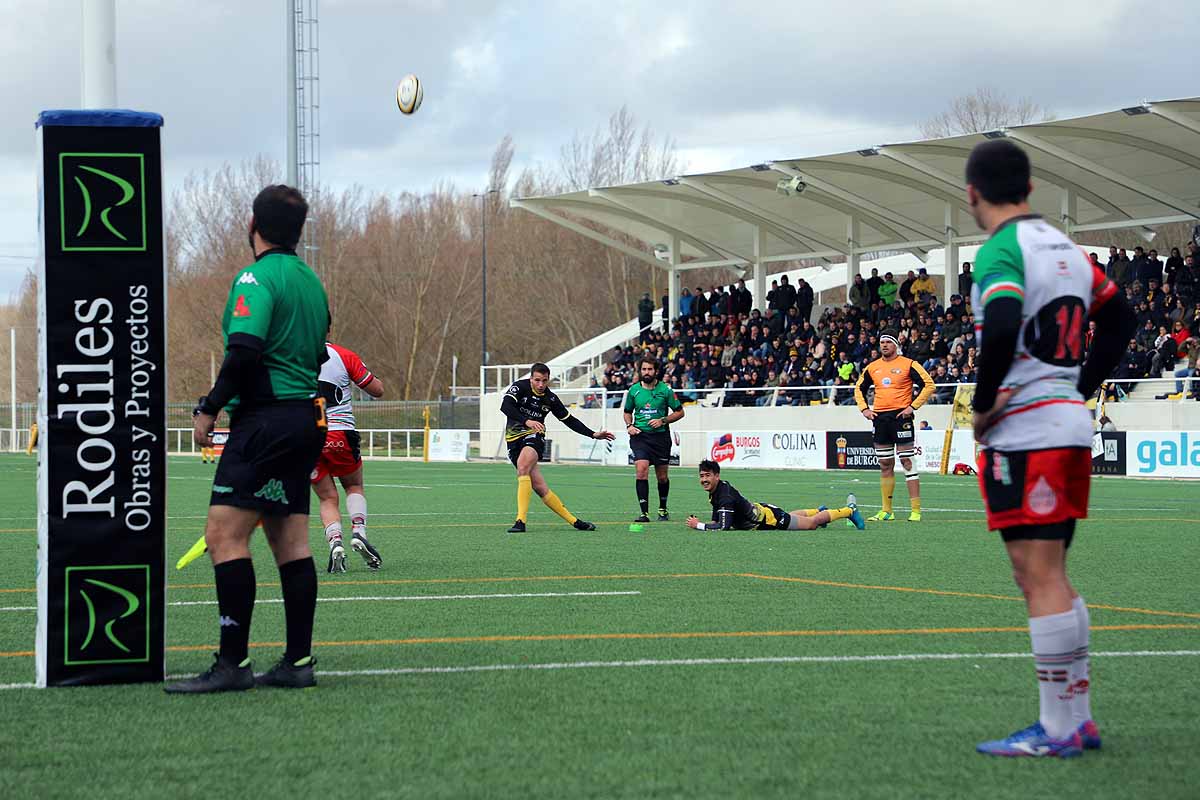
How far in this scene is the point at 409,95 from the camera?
31484 millimetres

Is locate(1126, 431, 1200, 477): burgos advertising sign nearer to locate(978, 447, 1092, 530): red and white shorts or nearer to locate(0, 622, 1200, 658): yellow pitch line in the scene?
locate(0, 622, 1200, 658): yellow pitch line

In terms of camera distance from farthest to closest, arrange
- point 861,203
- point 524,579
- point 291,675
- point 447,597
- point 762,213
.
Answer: point 762,213, point 861,203, point 524,579, point 447,597, point 291,675

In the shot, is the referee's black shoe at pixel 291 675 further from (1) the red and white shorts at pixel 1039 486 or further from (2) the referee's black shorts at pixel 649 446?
(2) the referee's black shorts at pixel 649 446

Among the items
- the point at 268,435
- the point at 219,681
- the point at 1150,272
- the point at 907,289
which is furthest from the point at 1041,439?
the point at 907,289

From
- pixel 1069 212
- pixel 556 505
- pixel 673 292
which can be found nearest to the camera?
pixel 556 505

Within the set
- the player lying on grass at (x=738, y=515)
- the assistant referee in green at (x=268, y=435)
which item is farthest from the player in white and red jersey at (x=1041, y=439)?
the player lying on grass at (x=738, y=515)

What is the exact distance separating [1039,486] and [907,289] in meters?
37.3

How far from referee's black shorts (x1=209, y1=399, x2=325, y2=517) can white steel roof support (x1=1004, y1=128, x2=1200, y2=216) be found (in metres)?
28.1

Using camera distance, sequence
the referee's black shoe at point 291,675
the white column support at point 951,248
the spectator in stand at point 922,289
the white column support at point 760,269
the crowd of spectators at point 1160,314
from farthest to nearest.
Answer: the white column support at point 760,269, the white column support at point 951,248, the spectator in stand at point 922,289, the crowd of spectators at point 1160,314, the referee's black shoe at point 291,675

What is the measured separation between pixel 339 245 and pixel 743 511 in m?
65.7

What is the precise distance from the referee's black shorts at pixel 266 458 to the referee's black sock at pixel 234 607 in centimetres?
26

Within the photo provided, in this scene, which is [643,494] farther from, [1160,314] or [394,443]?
[394,443]

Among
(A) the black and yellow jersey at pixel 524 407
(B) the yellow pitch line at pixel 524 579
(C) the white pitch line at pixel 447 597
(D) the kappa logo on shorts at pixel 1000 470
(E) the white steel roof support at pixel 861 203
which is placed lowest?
(B) the yellow pitch line at pixel 524 579

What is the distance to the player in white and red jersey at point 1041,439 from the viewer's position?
4.77 metres
